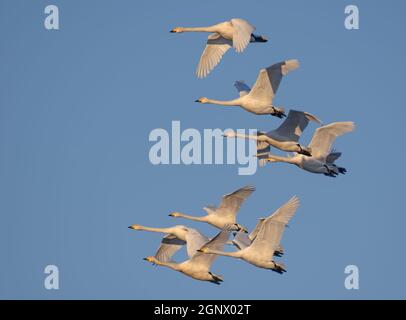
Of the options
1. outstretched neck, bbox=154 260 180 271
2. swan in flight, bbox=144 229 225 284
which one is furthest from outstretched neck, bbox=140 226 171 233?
swan in flight, bbox=144 229 225 284

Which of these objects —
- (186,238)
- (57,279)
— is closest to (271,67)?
(186,238)

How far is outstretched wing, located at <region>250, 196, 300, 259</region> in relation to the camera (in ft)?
151

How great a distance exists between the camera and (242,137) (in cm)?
5356

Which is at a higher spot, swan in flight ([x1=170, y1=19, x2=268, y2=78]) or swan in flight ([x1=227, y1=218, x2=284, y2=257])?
swan in flight ([x1=170, y1=19, x2=268, y2=78])

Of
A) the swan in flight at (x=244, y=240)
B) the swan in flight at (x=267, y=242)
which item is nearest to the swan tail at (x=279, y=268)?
the swan in flight at (x=267, y=242)

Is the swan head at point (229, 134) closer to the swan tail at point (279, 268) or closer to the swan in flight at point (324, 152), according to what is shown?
the swan in flight at point (324, 152)

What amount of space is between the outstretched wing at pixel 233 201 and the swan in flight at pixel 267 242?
2461mm

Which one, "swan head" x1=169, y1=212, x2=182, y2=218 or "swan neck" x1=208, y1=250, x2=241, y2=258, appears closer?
"swan neck" x1=208, y1=250, x2=241, y2=258

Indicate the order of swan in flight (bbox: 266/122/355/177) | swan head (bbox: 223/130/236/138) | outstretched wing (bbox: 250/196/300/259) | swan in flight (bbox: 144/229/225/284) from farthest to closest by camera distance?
swan head (bbox: 223/130/236/138), swan in flight (bbox: 266/122/355/177), swan in flight (bbox: 144/229/225/284), outstretched wing (bbox: 250/196/300/259)

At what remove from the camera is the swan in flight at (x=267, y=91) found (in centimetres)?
5106

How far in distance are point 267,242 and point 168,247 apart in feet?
23.9

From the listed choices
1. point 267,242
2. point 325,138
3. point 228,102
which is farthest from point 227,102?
point 267,242

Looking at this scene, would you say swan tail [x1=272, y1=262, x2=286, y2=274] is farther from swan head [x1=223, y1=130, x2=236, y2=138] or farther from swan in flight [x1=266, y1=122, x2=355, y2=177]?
swan head [x1=223, y1=130, x2=236, y2=138]

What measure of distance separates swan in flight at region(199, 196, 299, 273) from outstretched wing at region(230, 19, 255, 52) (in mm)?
5145
